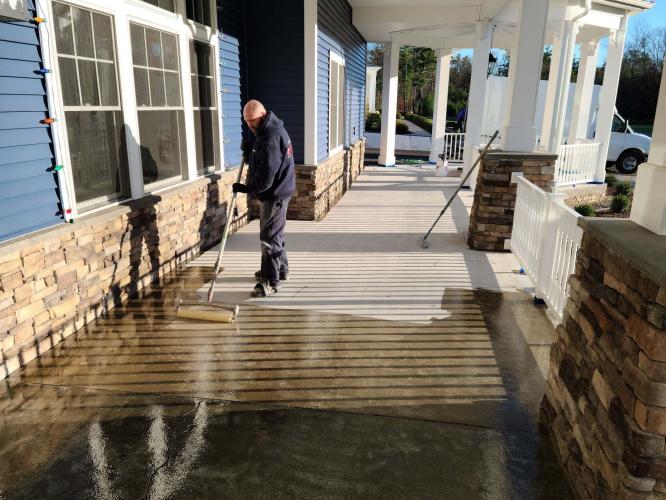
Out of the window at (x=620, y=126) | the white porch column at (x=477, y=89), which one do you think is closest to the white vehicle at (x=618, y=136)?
the window at (x=620, y=126)

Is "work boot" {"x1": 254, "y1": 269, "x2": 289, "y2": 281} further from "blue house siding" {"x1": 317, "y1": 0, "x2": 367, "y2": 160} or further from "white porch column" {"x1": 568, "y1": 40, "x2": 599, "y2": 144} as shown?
"white porch column" {"x1": 568, "y1": 40, "x2": 599, "y2": 144}

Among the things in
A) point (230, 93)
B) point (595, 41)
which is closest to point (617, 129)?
point (595, 41)

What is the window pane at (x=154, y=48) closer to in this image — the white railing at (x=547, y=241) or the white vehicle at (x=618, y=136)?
the white railing at (x=547, y=241)

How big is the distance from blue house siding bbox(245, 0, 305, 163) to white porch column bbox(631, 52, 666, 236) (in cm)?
517

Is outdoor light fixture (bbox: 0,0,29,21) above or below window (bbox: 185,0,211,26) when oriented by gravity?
below

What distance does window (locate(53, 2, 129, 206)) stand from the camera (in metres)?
3.42

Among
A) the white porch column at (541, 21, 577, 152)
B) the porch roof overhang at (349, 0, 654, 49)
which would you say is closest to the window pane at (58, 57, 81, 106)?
the porch roof overhang at (349, 0, 654, 49)

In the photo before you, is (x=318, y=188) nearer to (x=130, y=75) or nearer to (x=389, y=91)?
(x=130, y=75)

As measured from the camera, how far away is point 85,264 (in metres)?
3.57

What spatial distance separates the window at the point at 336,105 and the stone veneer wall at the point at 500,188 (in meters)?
3.27

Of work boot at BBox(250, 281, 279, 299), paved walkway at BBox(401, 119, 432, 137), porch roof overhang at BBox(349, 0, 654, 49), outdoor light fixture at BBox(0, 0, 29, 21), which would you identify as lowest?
work boot at BBox(250, 281, 279, 299)

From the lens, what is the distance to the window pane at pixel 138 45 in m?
4.16

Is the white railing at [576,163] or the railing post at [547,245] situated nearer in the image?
the railing post at [547,245]

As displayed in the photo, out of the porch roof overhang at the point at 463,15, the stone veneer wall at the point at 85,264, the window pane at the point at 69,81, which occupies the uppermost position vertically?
the porch roof overhang at the point at 463,15
